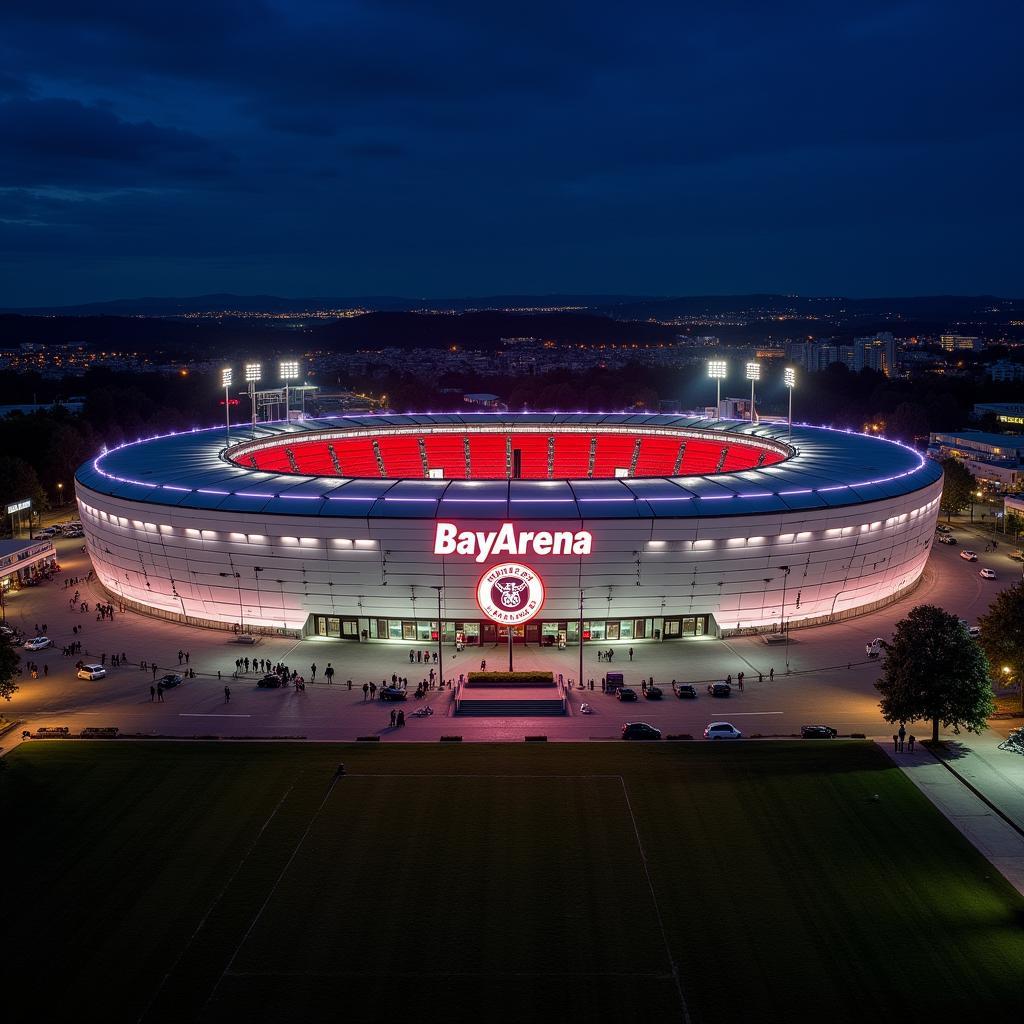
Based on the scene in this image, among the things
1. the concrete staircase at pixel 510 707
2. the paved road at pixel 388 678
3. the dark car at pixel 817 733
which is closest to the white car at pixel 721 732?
the paved road at pixel 388 678

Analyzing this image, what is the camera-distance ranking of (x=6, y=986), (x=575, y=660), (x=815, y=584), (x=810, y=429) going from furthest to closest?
(x=810, y=429) < (x=815, y=584) < (x=575, y=660) < (x=6, y=986)

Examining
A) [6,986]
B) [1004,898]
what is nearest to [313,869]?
[6,986]

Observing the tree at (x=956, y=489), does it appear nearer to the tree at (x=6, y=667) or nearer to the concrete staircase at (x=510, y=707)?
the concrete staircase at (x=510, y=707)

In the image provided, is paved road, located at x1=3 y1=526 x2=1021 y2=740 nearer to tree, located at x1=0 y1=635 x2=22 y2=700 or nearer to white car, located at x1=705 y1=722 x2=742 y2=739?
white car, located at x1=705 y1=722 x2=742 y2=739

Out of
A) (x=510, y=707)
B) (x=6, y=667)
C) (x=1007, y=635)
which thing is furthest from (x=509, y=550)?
(x=6, y=667)

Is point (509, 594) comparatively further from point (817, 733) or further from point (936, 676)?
point (936, 676)

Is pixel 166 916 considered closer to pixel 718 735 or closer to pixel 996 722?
pixel 718 735
